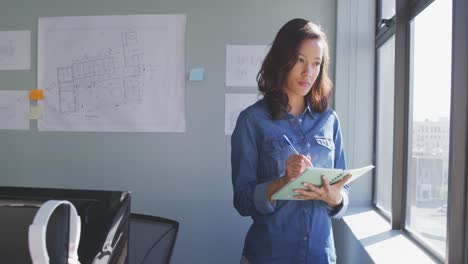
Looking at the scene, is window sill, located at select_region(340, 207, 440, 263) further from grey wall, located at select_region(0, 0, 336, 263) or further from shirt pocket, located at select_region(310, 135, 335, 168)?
grey wall, located at select_region(0, 0, 336, 263)

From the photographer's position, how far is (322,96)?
138cm

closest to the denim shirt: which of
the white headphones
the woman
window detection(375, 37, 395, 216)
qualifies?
the woman

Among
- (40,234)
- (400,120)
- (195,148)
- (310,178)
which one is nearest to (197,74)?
(195,148)

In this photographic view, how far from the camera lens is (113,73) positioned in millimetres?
2750

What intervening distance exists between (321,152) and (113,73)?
187 centimetres

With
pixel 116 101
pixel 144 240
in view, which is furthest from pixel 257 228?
pixel 116 101

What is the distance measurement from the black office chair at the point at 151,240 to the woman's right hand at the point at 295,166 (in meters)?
0.51

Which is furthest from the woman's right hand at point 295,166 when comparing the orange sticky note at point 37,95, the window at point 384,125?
the orange sticky note at point 37,95

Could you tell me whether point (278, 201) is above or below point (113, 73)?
below

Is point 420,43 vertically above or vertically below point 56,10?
below

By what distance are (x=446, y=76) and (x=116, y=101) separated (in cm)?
199

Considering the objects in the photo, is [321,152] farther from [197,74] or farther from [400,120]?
[197,74]

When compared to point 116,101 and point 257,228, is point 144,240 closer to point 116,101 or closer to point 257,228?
point 257,228

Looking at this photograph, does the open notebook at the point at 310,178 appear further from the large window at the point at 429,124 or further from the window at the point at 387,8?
the window at the point at 387,8
